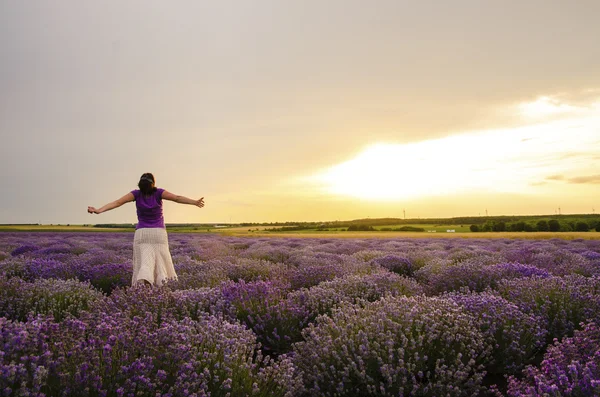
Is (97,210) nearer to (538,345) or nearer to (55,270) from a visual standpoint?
(55,270)

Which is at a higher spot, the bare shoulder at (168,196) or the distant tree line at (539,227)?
the bare shoulder at (168,196)

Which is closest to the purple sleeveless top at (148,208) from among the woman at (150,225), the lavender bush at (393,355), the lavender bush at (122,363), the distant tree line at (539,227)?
the woman at (150,225)

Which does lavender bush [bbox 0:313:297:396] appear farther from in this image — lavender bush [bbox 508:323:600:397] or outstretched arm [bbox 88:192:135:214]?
outstretched arm [bbox 88:192:135:214]

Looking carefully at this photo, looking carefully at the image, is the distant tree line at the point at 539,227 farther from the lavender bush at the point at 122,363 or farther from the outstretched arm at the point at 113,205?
the lavender bush at the point at 122,363

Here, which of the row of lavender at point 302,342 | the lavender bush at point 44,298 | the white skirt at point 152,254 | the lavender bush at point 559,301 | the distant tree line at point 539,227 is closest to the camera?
the row of lavender at point 302,342

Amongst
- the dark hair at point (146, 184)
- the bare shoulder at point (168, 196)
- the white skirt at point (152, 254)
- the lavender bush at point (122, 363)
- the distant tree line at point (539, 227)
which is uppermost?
the dark hair at point (146, 184)

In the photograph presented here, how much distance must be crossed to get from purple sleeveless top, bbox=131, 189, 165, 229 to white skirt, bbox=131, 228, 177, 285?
0.31 ft

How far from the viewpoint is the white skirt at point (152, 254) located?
213 inches

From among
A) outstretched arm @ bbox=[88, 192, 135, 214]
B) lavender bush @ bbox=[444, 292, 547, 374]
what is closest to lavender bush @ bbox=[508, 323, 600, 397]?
lavender bush @ bbox=[444, 292, 547, 374]

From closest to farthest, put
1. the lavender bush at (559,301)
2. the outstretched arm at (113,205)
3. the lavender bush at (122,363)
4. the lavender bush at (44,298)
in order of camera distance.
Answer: the lavender bush at (122,363), the lavender bush at (559,301), the lavender bush at (44,298), the outstretched arm at (113,205)

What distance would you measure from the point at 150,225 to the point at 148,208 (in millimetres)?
242

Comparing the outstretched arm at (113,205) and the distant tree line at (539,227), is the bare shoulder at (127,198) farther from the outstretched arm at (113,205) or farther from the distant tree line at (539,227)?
the distant tree line at (539,227)

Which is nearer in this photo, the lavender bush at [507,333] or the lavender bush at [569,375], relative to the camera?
the lavender bush at [569,375]

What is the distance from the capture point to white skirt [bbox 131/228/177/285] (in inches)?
213
